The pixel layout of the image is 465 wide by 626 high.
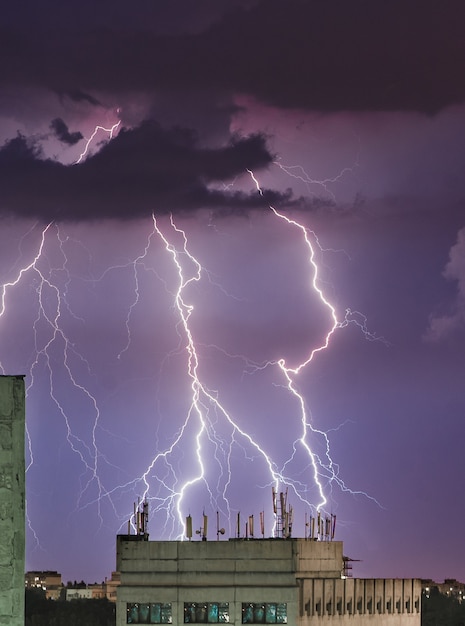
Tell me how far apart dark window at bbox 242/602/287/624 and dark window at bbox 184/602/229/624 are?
1056 mm

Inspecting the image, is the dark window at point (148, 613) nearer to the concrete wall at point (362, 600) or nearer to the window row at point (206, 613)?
the window row at point (206, 613)

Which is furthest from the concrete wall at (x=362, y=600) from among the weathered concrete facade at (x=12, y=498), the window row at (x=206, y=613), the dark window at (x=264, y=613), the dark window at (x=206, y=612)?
the weathered concrete facade at (x=12, y=498)

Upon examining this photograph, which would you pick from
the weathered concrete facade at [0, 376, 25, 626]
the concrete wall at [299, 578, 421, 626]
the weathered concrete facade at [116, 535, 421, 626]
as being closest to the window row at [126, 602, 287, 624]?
the weathered concrete facade at [116, 535, 421, 626]

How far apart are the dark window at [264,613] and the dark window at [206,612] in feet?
3.46

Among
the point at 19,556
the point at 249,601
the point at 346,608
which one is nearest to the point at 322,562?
the point at 346,608

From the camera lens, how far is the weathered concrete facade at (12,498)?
27.6m

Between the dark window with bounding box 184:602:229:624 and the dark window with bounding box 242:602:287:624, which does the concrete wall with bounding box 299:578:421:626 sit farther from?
the dark window with bounding box 184:602:229:624

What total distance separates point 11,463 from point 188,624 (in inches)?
2522

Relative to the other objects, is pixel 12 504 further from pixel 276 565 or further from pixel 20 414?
pixel 276 565

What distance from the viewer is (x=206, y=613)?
9100 centimetres

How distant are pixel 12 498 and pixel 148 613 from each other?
212 feet

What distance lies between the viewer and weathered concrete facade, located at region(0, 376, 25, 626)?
27594mm

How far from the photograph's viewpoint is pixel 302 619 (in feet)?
306

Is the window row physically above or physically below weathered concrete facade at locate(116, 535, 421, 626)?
below
